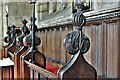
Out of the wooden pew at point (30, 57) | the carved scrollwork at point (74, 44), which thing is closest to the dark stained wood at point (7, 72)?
the wooden pew at point (30, 57)

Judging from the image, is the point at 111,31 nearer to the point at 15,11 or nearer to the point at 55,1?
the point at 55,1

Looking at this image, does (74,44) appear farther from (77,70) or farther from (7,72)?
(7,72)

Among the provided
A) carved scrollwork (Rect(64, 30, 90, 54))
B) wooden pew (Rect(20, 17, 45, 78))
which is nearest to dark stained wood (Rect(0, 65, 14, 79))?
wooden pew (Rect(20, 17, 45, 78))

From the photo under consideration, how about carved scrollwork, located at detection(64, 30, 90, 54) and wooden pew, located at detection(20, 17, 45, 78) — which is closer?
carved scrollwork, located at detection(64, 30, 90, 54)

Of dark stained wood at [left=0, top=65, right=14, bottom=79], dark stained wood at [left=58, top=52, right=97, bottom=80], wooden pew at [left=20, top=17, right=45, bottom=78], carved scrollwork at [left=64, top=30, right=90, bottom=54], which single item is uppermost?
carved scrollwork at [left=64, top=30, right=90, bottom=54]

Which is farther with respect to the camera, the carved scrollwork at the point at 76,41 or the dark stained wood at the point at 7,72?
the dark stained wood at the point at 7,72

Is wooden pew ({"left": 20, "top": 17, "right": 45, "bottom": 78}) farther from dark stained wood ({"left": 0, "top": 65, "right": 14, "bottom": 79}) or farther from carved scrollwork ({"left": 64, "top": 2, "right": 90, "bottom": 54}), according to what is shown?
carved scrollwork ({"left": 64, "top": 2, "right": 90, "bottom": 54})

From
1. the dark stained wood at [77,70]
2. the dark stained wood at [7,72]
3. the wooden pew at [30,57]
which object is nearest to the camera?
the dark stained wood at [77,70]

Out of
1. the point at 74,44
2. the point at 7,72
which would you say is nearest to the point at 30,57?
the point at 7,72

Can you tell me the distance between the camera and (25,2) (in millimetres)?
7477

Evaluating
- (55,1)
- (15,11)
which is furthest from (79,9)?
(15,11)

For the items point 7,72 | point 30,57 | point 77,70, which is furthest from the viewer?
point 7,72

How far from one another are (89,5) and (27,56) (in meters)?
1.38

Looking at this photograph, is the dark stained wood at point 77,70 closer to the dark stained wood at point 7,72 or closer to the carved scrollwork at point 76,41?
the carved scrollwork at point 76,41
